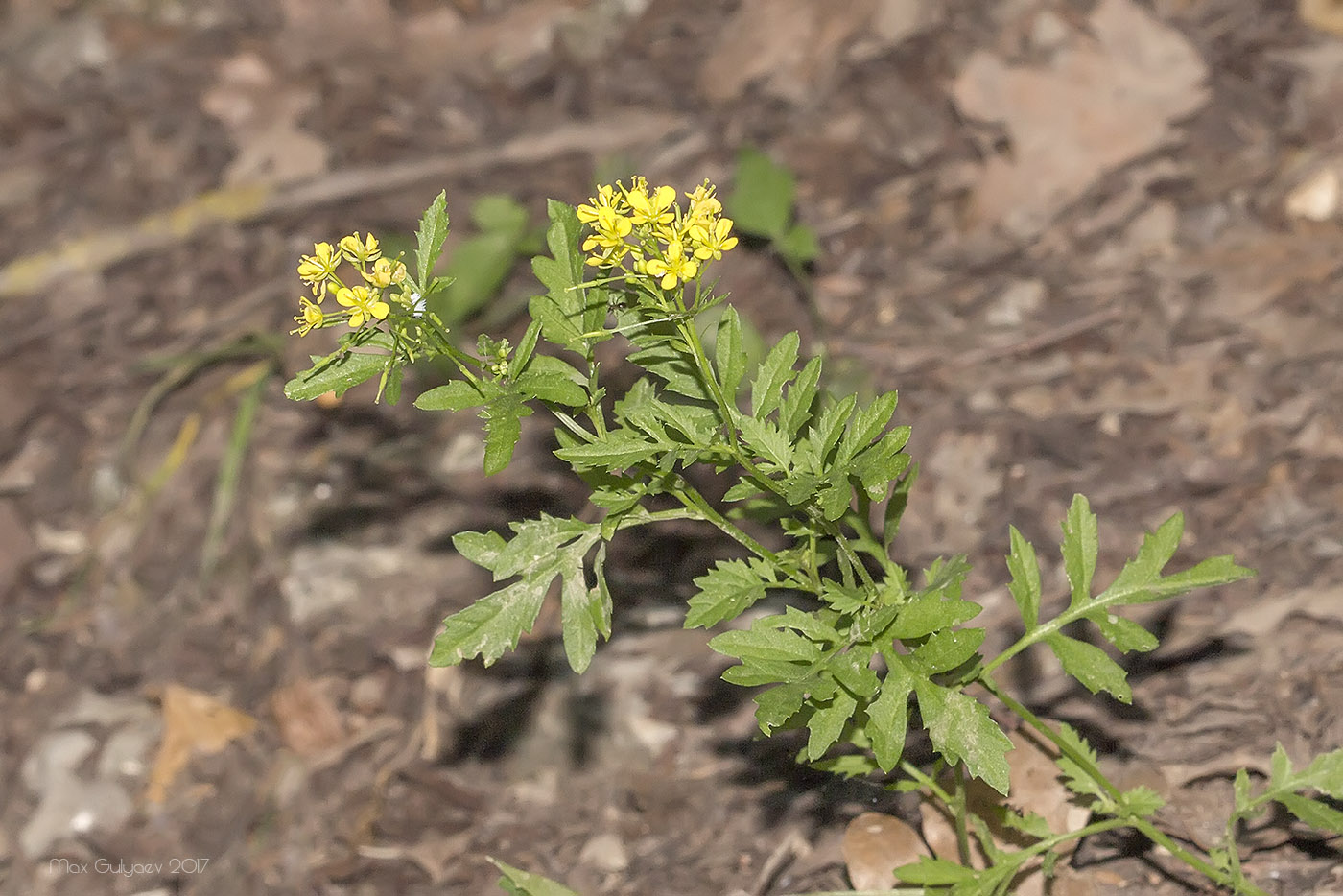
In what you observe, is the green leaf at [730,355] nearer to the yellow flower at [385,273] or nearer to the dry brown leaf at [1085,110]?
the yellow flower at [385,273]

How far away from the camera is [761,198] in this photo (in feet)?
12.2

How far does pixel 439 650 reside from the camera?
→ 6.32ft

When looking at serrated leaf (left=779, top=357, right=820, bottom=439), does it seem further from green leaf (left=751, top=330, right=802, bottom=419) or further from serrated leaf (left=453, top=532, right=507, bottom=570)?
serrated leaf (left=453, top=532, right=507, bottom=570)

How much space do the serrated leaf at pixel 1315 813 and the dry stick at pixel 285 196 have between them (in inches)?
125

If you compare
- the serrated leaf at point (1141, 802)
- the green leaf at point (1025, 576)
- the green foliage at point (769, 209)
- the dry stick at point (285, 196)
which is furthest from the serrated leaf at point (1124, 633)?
the dry stick at point (285, 196)

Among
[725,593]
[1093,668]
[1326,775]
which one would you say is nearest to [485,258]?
[725,593]

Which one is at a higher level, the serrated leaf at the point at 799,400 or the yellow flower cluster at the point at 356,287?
the yellow flower cluster at the point at 356,287

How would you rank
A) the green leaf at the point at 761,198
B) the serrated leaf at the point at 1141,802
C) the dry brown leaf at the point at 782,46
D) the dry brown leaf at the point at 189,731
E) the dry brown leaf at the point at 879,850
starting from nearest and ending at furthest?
the serrated leaf at the point at 1141,802 → the dry brown leaf at the point at 879,850 → the dry brown leaf at the point at 189,731 → the green leaf at the point at 761,198 → the dry brown leaf at the point at 782,46

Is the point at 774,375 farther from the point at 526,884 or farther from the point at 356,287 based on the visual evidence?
the point at 526,884

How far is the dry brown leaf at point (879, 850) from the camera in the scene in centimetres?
232

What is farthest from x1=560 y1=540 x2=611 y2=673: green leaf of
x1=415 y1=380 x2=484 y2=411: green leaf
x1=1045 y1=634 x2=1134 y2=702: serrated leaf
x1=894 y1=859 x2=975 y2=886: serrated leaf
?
x1=1045 y1=634 x2=1134 y2=702: serrated leaf

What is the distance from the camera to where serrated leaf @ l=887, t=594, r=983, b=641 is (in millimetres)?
1783

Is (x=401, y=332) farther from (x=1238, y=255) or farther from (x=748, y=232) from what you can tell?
(x=1238, y=255)

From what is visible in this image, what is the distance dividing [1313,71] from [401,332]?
326 cm
